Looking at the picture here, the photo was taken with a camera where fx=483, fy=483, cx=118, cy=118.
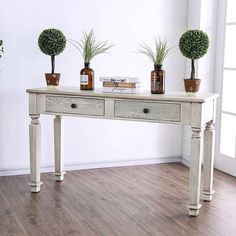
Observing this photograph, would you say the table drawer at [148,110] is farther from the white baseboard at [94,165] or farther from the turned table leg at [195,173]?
the white baseboard at [94,165]

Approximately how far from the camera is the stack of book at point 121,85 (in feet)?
10.1

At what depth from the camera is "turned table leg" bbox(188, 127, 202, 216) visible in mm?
2914

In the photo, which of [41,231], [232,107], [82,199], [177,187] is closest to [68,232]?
[41,231]

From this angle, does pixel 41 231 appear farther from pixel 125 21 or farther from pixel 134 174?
pixel 125 21

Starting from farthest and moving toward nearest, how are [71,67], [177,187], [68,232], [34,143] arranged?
[71,67], [177,187], [34,143], [68,232]

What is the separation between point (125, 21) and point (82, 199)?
1583 millimetres

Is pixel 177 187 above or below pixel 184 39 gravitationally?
below

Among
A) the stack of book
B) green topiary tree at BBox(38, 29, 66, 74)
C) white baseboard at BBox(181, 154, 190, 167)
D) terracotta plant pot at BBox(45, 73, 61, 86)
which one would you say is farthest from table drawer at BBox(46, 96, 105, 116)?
white baseboard at BBox(181, 154, 190, 167)

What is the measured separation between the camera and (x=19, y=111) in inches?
149

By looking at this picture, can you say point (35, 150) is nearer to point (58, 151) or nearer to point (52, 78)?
point (58, 151)

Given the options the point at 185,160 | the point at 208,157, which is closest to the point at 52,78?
the point at 208,157

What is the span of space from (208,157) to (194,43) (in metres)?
0.76

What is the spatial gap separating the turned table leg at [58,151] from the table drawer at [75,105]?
40cm

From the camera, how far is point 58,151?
3.68 m
